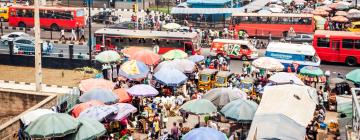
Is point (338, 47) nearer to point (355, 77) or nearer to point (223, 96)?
point (355, 77)

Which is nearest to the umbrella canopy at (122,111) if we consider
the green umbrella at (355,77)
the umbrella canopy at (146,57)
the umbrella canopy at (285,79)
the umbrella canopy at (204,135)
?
the umbrella canopy at (204,135)

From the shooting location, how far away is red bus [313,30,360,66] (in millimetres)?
33000

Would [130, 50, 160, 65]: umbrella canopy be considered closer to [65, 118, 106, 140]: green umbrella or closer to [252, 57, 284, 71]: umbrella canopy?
[252, 57, 284, 71]: umbrella canopy

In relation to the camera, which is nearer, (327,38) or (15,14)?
(327,38)

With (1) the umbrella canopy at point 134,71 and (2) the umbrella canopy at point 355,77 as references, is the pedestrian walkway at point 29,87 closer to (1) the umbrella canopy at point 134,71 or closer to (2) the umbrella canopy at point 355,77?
(1) the umbrella canopy at point 134,71

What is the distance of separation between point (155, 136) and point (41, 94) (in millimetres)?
7146

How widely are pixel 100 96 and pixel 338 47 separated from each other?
1892 cm

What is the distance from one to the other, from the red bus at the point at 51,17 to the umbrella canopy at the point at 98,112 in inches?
1066

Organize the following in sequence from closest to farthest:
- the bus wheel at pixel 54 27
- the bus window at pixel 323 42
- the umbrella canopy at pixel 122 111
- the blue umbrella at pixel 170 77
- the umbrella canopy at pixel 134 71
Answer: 1. the umbrella canopy at pixel 122 111
2. the blue umbrella at pixel 170 77
3. the umbrella canopy at pixel 134 71
4. the bus window at pixel 323 42
5. the bus wheel at pixel 54 27

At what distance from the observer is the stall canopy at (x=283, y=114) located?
52.3 feet

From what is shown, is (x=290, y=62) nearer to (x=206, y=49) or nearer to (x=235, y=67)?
(x=235, y=67)

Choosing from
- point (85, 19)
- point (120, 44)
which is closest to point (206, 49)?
point (120, 44)

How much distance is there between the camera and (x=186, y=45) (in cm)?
3453

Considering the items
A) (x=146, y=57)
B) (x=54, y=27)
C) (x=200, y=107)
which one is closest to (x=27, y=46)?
(x=146, y=57)
